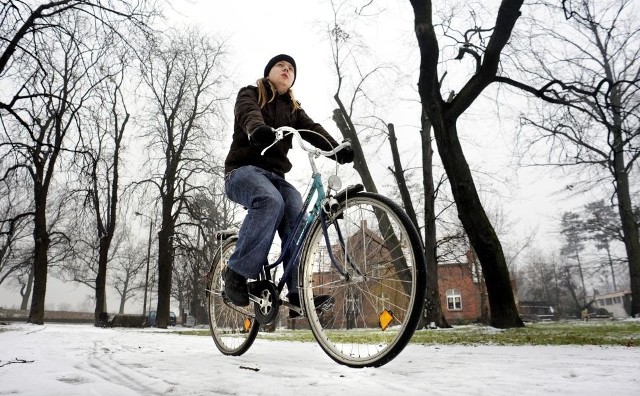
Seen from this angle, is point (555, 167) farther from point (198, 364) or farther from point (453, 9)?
point (198, 364)

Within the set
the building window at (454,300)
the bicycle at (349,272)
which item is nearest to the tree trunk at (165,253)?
the bicycle at (349,272)

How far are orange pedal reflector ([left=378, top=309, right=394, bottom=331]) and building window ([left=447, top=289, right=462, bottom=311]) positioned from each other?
141 ft

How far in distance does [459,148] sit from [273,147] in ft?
17.7

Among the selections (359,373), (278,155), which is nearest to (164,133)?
(278,155)

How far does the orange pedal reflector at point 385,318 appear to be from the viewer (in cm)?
226

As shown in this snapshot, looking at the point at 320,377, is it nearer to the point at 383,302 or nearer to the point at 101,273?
the point at 383,302

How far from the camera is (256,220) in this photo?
2729 millimetres

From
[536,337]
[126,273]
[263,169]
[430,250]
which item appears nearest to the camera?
[263,169]

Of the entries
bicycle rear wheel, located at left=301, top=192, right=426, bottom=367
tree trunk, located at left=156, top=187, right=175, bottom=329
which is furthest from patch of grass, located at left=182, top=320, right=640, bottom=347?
tree trunk, located at left=156, top=187, right=175, bottom=329

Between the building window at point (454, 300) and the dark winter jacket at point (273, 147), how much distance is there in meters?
42.7

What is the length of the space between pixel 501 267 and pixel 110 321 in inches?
871

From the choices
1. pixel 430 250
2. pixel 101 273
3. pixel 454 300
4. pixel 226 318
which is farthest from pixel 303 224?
pixel 454 300

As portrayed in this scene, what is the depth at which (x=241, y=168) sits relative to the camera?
9.75ft

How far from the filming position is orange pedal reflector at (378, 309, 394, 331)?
226cm
